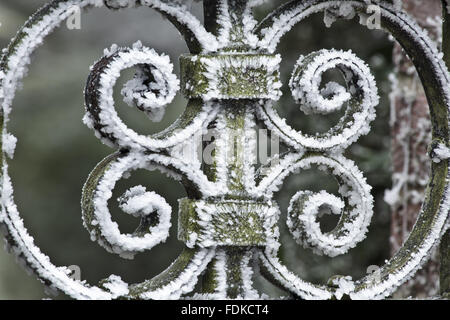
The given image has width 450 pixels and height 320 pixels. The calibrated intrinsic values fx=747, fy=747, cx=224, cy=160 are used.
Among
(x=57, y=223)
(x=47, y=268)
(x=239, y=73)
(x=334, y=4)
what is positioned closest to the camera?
(x=47, y=268)

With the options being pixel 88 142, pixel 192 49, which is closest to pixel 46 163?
pixel 88 142

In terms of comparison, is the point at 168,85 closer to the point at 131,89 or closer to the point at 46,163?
the point at 131,89

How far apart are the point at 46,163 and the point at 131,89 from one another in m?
3.64

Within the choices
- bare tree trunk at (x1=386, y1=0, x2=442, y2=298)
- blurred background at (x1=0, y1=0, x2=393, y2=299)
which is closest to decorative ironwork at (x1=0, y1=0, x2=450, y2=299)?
bare tree trunk at (x1=386, y1=0, x2=442, y2=298)

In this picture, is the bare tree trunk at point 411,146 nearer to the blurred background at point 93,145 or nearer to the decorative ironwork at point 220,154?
the blurred background at point 93,145

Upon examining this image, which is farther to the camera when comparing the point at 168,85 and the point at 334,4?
the point at 334,4

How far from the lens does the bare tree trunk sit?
299 cm

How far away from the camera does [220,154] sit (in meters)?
1.42

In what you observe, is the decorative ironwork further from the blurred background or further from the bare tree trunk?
the blurred background

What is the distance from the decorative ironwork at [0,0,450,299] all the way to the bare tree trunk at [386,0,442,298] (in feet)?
5.02

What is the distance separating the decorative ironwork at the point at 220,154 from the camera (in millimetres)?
1293

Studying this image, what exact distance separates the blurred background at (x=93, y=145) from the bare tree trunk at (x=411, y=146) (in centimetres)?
100

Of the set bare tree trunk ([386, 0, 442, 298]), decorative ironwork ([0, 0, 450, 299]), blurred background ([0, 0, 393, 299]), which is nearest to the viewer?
decorative ironwork ([0, 0, 450, 299])

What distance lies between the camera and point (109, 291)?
1333mm
